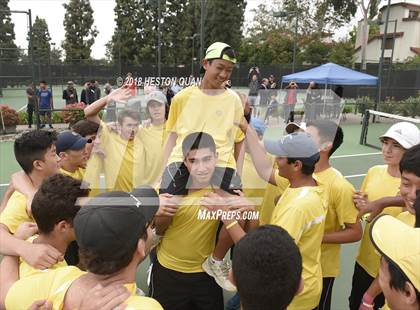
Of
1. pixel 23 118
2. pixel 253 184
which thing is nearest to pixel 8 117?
pixel 23 118

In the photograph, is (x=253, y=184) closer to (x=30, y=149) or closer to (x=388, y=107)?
(x=30, y=149)

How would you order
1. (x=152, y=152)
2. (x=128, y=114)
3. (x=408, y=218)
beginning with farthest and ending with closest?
1. (x=152, y=152)
2. (x=128, y=114)
3. (x=408, y=218)

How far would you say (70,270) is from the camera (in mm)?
1889

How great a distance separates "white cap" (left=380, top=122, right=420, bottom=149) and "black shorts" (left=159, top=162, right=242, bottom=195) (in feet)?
4.32

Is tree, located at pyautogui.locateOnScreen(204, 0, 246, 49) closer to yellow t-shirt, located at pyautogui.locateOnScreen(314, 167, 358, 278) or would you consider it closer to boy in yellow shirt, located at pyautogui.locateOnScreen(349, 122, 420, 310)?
boy in yellow shirt, located at pyautogui.locateOnScreen(349, 122, 420, 310)

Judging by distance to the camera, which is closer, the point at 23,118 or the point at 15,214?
the point at 15,214

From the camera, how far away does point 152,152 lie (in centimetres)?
467

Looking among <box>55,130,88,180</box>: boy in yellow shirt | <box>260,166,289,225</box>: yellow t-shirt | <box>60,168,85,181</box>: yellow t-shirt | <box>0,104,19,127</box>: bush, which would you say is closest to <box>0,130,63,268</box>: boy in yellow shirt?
<box>55,130,88,180</box>: boy in yellow shirt

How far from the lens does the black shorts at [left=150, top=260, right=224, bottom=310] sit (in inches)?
112

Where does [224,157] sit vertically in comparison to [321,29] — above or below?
below

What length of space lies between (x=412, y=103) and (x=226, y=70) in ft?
58.8

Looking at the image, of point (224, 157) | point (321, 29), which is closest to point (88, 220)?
point (224, 157)

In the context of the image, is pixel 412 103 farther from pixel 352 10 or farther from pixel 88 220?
pixel 352 10

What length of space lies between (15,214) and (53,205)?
0.65 metres
